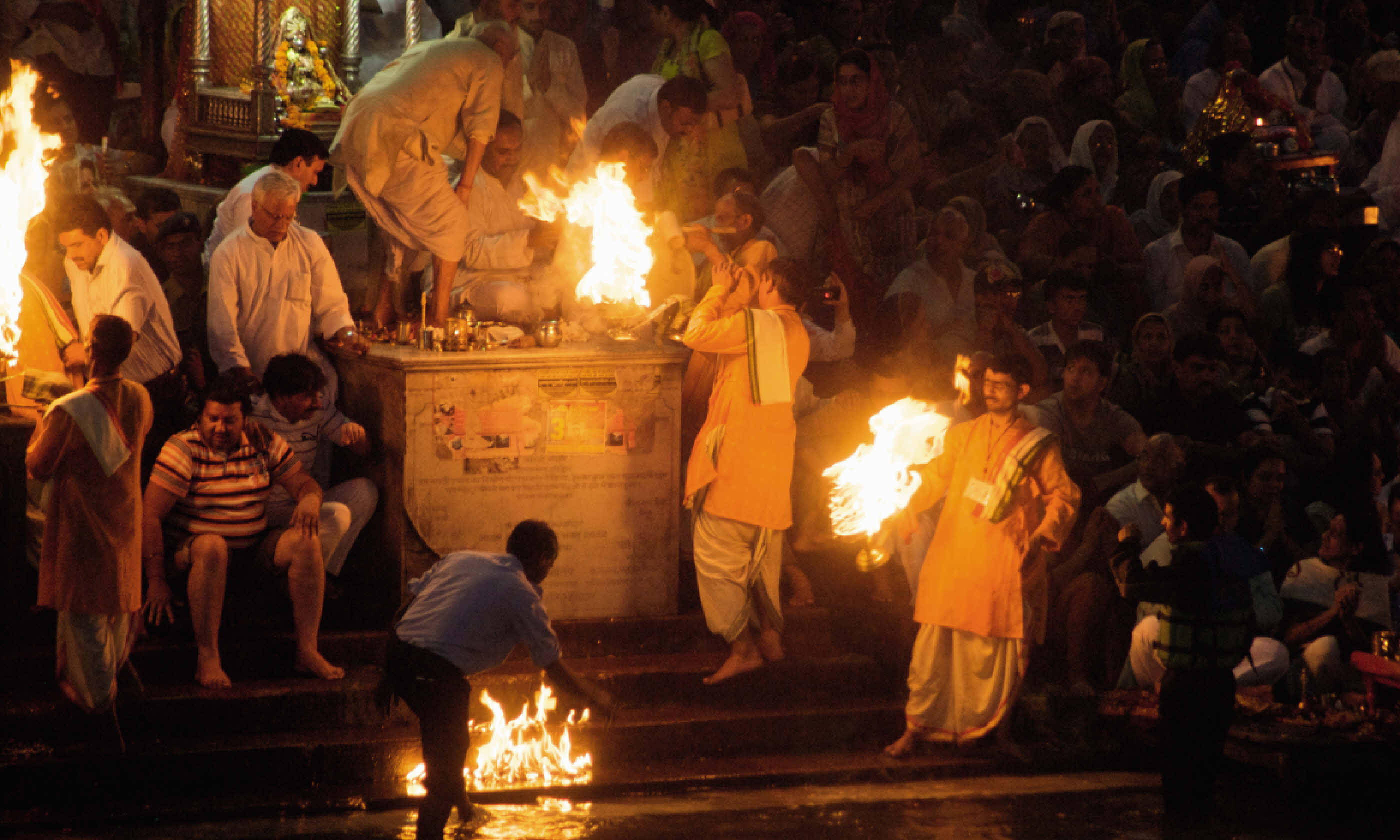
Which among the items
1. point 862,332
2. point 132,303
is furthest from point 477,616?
point 862,332

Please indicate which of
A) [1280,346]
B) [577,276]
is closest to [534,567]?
[577,276]

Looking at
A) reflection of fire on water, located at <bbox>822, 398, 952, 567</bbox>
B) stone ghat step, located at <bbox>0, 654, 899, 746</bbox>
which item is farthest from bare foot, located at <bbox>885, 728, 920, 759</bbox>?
reflection of fire on water, located at <bbox>822, 398, 952, 567</bbox>

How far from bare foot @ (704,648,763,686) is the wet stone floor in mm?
681

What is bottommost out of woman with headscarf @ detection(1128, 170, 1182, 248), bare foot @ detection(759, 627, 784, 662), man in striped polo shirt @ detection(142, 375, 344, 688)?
bare foot @ detection(759, 627, 784, 662)

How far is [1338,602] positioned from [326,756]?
16.7 feet

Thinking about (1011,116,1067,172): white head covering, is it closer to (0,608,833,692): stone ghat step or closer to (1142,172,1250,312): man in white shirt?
(1142,172,1250,312): man in white shirt

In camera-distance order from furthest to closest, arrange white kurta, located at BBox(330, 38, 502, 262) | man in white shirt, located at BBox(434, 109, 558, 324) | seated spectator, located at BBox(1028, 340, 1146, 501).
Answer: man in white shirt, located at BBox(434, 109, 558, 324)
seated spectator, located at BBox(1028, 340, 1146, 501)
white kurta, located at BBox(330, 38, 502, 262)

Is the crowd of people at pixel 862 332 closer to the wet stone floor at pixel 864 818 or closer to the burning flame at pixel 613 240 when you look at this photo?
the burning flame at pixel 613 240

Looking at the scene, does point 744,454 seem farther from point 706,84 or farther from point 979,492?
point 706,84

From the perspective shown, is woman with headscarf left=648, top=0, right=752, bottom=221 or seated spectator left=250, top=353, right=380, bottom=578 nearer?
seated spectator left=250, top=353, right=380, bottom=578

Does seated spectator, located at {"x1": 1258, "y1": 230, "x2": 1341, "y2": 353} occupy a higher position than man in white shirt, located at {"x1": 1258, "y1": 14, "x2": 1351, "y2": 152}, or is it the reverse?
man in white shirt, located at {"x1": 1258, "y1": 14, "x2": 1351, "y2": 152}

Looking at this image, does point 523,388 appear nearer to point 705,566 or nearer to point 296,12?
point 705,566

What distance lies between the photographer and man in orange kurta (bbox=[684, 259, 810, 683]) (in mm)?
8172

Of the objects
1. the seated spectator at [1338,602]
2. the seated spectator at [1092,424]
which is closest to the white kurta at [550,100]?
the seated spectator at [1092,424]
